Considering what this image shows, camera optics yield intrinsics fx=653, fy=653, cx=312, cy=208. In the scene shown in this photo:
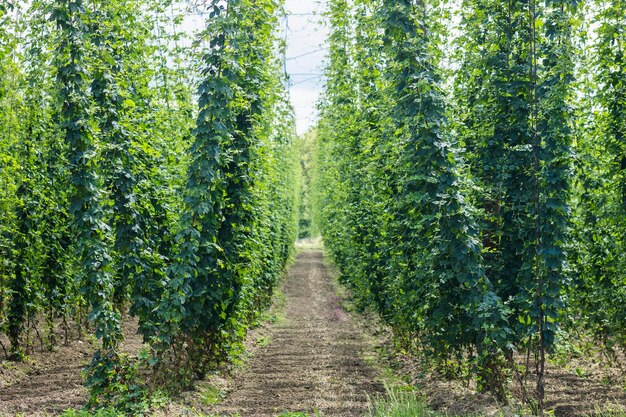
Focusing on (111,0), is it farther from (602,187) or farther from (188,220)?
(602,187)

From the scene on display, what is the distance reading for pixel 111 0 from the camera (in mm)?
8031

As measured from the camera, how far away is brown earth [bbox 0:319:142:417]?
7757mm

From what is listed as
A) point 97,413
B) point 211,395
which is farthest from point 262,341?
point 97,413

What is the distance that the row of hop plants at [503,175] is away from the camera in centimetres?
708

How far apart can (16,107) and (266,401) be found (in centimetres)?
613

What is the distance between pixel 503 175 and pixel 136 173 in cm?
447

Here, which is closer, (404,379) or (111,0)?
(111,0)

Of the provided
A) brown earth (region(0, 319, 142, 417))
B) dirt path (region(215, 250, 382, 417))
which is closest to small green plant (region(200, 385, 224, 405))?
dirt path (region(215, 250, 382, 417))

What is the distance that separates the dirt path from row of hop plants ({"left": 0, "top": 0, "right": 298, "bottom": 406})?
34.3 inches

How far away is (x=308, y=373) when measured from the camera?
33.5 ft

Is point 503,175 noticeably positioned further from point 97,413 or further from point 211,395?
point 97,413

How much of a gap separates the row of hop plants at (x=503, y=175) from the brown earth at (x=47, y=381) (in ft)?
15.1

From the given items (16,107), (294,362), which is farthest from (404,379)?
(16,107)

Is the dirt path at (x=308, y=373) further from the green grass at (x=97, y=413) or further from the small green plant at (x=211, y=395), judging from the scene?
the green grass at (x=97, y=413)
